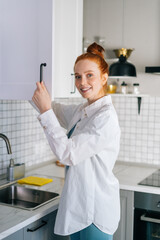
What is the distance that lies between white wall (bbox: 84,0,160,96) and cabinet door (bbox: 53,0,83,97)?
36cm

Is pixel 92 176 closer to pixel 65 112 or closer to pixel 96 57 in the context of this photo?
pixel 65 112

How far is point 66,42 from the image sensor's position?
2.36m

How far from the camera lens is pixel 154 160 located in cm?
301

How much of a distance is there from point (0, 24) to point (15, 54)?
15 centimetres

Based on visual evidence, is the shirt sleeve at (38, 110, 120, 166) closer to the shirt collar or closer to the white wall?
the shirt collar

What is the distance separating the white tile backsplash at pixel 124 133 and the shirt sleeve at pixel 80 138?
99 cm

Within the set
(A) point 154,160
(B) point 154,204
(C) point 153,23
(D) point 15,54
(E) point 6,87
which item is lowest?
(B) point 154,204

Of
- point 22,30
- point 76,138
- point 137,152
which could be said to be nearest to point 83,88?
point 76,138

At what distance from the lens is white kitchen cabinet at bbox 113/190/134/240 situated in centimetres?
243

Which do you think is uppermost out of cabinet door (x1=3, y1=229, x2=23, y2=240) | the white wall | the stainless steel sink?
the white wall

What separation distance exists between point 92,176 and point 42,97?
48 centimetres

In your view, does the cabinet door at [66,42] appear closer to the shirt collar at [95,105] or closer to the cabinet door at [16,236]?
the shirt collar at [95,105]

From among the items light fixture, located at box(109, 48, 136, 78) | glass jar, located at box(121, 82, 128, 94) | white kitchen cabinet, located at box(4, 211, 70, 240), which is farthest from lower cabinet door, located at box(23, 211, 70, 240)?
glass jar, located at box(121, 82, 128, 94)

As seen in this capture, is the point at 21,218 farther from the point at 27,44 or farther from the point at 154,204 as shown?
the point at 154,204
